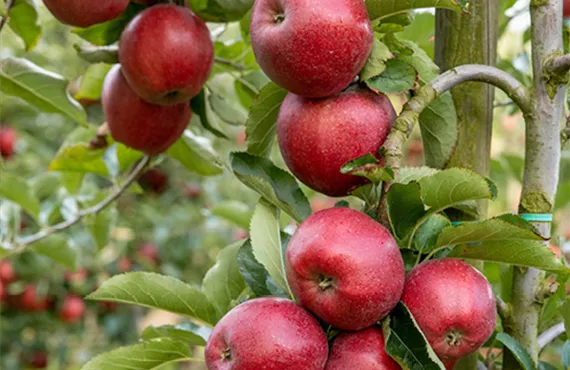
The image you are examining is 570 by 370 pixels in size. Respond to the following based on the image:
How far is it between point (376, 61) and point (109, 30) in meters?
0.48

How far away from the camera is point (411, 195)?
24.7 inches

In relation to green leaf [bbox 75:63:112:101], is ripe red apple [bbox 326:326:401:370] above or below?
above

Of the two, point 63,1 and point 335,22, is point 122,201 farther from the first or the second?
point 335,22

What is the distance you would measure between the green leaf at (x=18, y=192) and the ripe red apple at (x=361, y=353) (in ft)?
3.53

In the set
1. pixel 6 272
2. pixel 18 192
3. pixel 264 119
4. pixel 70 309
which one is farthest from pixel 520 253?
pixel 70 309

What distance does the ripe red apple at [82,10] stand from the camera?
2.81 feet

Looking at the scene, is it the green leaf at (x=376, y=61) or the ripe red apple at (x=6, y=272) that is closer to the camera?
the green leaf at (x=376, y=61)

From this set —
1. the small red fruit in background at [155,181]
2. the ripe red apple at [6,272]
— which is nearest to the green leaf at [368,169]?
the ripe red apple at [6,272]

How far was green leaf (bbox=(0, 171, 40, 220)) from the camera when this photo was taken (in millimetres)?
1516

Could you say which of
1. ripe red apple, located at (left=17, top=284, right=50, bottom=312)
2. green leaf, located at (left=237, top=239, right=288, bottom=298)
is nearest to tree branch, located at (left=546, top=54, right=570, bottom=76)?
green leaf, located at (left=237, top=239, right=288, bottom=298)

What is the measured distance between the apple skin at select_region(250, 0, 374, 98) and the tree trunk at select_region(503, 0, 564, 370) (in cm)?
19

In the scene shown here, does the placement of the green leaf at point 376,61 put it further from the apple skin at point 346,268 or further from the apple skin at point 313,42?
the apple skin at point 346,268

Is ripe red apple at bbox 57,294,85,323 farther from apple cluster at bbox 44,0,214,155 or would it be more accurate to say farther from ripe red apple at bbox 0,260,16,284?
apple cluster at bbox 44,0,214,155

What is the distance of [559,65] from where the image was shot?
714mm
